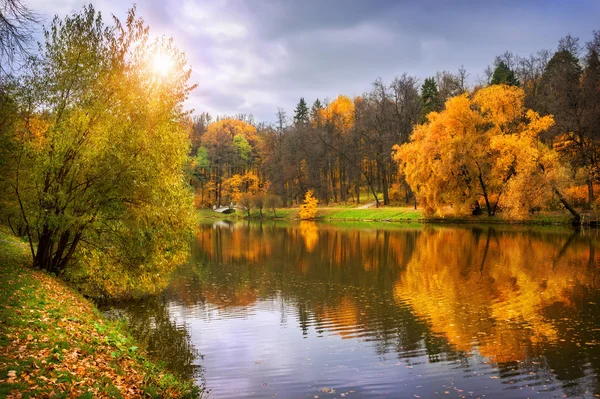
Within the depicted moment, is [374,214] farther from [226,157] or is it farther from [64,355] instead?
[64,355]

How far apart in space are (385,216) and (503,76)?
94.7 feet

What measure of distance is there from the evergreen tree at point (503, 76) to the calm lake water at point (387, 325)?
44.3 meters

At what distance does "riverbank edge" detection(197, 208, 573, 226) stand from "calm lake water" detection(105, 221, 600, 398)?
47.2ft

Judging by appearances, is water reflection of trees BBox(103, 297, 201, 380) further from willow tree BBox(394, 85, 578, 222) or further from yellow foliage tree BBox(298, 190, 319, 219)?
yellow foliage tree BBox(298, 190, 319, 219)

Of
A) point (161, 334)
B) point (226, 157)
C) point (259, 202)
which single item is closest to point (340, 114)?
point (259, 202)

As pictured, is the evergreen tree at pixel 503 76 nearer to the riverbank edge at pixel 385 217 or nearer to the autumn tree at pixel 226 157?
the riverbank edge at pixel 385 217

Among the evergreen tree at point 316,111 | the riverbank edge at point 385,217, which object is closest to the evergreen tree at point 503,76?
the riverbank edge at point 385,217

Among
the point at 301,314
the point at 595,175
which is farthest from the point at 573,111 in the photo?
the point at 301,314

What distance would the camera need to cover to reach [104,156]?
13742 millimetres

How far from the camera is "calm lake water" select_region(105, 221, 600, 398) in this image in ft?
32.6

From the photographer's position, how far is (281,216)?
7825 centimetres

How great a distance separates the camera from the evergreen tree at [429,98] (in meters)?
67.2

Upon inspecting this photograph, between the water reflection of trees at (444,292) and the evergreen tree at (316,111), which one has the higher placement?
the evergreen tree at (316,111)

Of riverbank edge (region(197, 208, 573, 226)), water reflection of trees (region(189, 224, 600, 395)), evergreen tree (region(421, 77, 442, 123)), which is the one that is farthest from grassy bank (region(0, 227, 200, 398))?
evergreen tree (region(421, 77, 442, 123))
